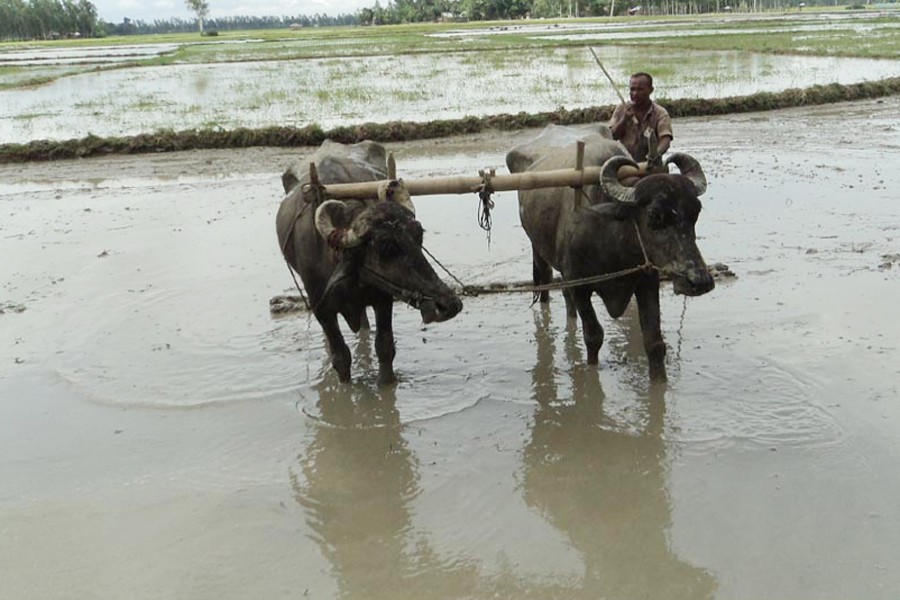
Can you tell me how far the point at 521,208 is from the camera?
5.79 m

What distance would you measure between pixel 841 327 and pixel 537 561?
3087 mm

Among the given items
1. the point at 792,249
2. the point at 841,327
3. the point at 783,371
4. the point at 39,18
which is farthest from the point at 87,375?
the point at 39,18

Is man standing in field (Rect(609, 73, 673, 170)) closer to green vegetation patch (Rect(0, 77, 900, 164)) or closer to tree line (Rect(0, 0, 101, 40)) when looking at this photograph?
green vegetation patch (Rect(0, 77, 900, 164))

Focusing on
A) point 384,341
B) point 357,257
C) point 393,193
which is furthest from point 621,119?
point 357,257

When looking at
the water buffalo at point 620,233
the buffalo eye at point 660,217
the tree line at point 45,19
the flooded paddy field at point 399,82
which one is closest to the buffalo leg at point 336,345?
the water buffalo at point 620,233

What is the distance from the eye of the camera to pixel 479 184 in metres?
4.54

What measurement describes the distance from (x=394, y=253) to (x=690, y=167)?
5.61 feet

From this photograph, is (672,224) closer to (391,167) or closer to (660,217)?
(660,217)

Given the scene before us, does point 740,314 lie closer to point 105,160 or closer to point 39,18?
point 105,160

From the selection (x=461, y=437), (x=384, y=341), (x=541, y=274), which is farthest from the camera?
(x=541, y=274)

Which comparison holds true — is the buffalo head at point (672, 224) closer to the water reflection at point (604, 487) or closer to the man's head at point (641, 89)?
the water reflection at point (604, 487)

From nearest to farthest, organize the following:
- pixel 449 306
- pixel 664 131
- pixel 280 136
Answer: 1. pixel 449 306
2. pixel 664 131
3. pixel 280 136

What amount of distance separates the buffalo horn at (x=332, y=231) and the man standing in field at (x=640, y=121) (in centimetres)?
242

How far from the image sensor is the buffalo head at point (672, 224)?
12.8ft
